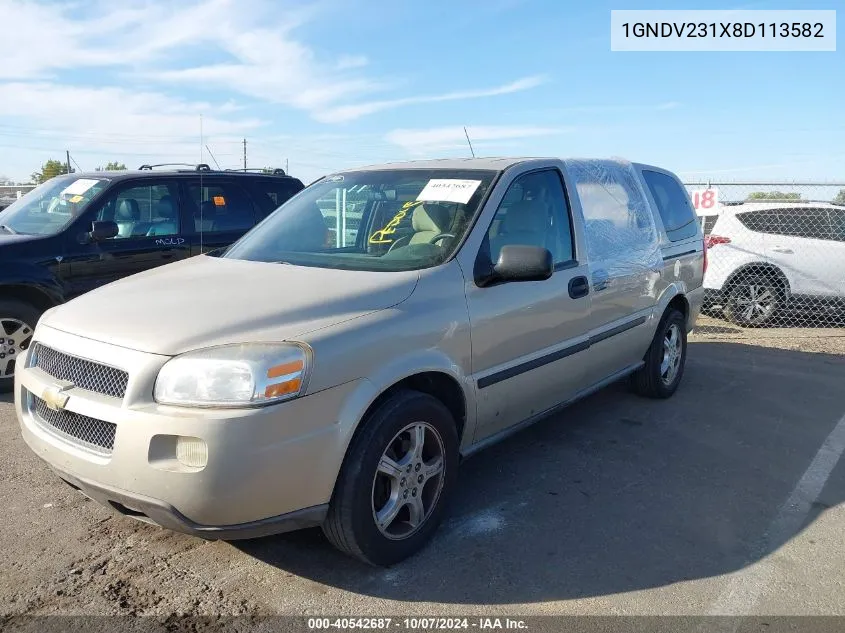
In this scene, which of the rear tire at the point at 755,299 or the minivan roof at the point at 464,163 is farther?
the rear tire at the point at 755,299

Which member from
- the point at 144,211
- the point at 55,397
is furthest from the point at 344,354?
the point at 144,211

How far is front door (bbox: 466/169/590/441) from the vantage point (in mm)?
3551

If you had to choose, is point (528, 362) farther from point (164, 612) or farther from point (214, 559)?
point (164, 612)

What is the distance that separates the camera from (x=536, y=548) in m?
3.31

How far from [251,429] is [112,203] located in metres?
4.49

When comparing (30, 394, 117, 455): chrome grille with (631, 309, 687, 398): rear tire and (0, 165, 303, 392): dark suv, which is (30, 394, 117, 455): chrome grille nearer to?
(0, 165, 303, 392): dark suv

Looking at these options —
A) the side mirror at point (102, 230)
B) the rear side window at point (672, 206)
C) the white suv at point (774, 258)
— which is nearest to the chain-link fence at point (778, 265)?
the white suv at point (774, 258)

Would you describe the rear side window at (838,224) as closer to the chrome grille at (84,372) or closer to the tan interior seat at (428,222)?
the tan interior seat at (428,222)

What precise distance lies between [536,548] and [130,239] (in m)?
4.64

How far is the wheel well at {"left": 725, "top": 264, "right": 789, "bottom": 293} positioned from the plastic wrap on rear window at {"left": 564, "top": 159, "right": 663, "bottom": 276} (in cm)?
436

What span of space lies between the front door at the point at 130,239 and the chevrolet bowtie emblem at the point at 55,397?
10.9 ft

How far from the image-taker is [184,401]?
2566 millimetres

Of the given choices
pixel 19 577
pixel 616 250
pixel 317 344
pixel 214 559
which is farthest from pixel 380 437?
pixel 616 250

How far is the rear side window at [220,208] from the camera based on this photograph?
6.75m
